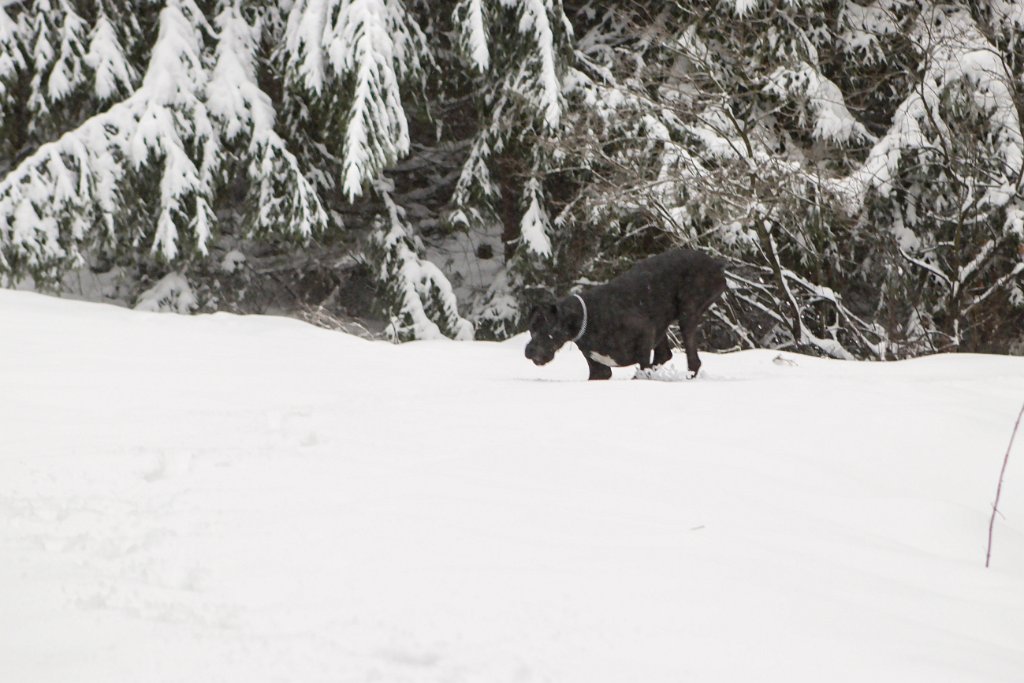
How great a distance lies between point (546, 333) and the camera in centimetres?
635

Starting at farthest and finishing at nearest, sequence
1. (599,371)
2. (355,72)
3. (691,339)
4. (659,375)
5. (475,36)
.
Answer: (475,36)
(355,72)
(691,339)
(599,371)
(659,375)

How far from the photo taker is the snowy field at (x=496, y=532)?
1.83m

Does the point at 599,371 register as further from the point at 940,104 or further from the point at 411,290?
the point at 940,104

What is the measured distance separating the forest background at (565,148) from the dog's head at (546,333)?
3314mm

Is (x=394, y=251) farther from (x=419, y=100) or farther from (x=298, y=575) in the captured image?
(x=298, y=575)

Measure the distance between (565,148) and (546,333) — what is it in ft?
13.9

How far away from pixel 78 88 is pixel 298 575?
9813 millimetres

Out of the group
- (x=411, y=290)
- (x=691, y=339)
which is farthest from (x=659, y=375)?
(x=411, y=290)

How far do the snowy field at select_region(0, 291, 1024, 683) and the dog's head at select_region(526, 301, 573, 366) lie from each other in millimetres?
1252

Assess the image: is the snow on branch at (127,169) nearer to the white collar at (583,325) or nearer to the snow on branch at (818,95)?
the white collar at (583,325)

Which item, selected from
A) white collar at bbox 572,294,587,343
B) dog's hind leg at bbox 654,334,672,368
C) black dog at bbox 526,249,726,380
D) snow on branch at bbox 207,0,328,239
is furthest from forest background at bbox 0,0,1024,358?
white collar at bbox 572,294,587,343

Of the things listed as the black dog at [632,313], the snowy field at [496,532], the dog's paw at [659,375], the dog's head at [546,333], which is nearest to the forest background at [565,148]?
the black dog at [632,313]

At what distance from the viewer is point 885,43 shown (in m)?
11.3

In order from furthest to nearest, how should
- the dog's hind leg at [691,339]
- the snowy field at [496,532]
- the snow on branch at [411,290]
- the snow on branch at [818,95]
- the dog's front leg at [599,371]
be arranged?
the snow on branch at [411,290] → the snow on branch at [818,95] → the dog's hind leg at [691,339] → the dog's front leg at [599,371] → the snowy field at [496,532]
